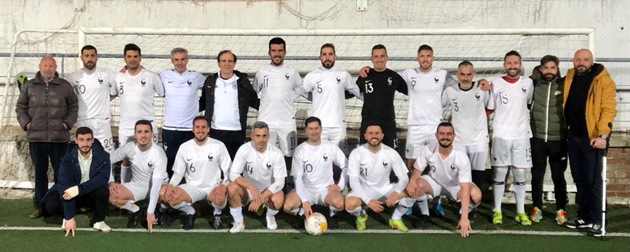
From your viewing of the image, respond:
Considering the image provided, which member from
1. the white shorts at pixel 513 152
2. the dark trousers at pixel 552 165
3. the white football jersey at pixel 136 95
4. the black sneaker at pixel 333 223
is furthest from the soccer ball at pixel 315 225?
the dark trousers at pixel 552 165

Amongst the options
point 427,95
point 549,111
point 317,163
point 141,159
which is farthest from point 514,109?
point 141,159

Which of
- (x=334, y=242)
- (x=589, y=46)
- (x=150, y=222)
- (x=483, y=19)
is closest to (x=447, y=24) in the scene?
(x=483, y=19)

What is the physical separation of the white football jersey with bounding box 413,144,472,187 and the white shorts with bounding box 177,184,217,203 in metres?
2.07

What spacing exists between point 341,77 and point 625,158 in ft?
11.8

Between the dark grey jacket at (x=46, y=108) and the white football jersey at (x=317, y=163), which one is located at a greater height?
the dark grey jacket at (x=46, y=108)

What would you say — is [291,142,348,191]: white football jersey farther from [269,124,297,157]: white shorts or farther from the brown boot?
the brown boot

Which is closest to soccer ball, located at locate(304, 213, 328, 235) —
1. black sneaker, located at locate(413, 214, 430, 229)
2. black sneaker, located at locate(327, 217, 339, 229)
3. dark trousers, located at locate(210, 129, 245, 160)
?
black sneaker, located at locate(327, 217, 339, 229)

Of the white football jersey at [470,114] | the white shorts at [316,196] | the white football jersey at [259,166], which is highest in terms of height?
the white football jersey at [470,114]

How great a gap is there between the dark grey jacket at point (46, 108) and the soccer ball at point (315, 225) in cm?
276

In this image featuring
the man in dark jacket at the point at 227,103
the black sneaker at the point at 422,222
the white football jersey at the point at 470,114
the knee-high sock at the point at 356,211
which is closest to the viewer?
the knee-high sock at the point at 356,211

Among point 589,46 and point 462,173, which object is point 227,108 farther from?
point 589,46

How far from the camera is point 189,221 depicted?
18.8ft

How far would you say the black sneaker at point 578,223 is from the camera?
5742 millimetres

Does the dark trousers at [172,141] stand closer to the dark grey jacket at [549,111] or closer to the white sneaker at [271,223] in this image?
the white sneaker at [271,223]
